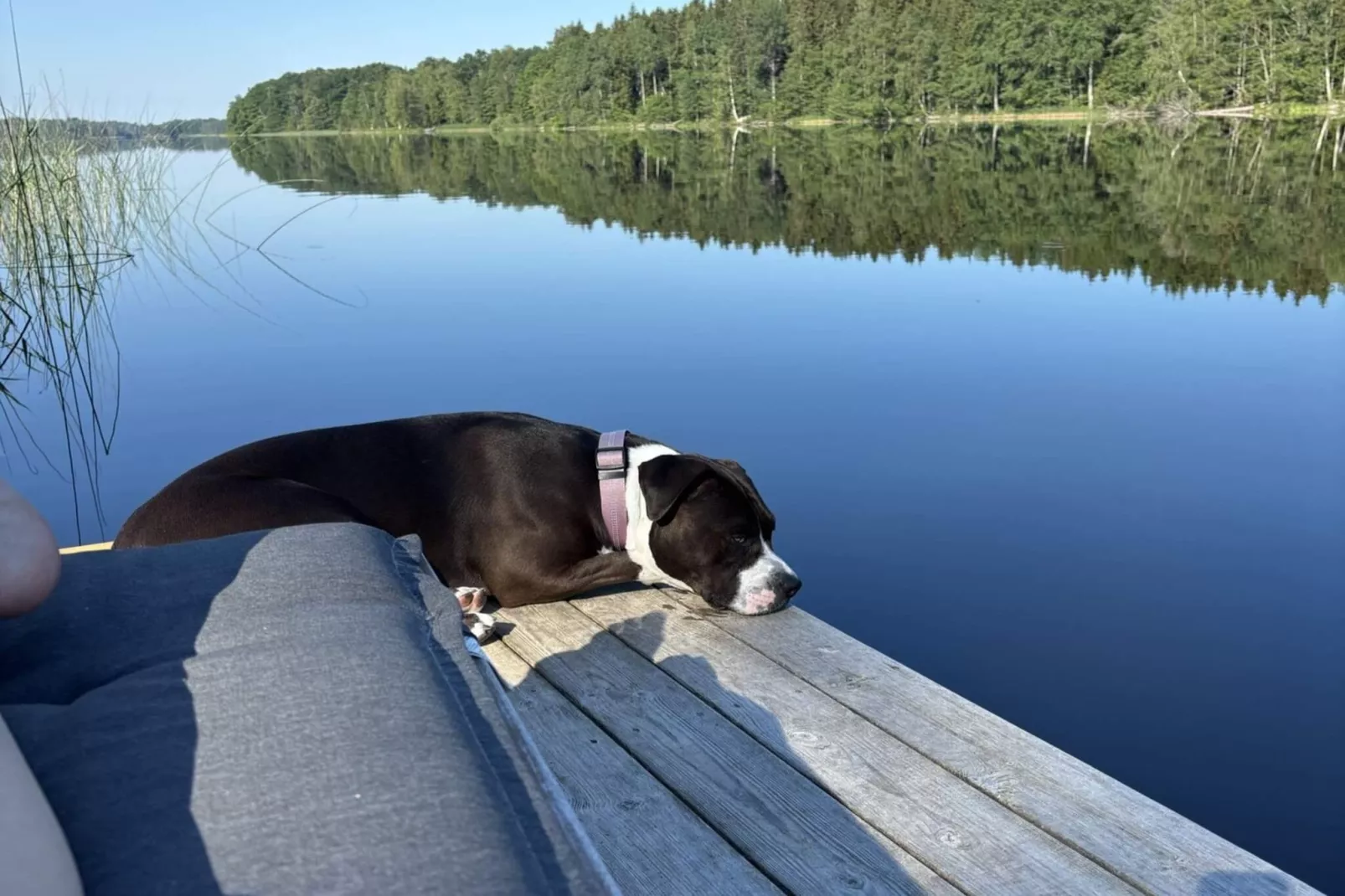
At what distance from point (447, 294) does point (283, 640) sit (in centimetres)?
1242

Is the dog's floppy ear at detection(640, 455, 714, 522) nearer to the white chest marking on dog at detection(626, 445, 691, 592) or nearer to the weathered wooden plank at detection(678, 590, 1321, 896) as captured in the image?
the white chest marking on dog at detection(626, 445, 691, 592)

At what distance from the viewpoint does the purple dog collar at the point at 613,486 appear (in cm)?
395

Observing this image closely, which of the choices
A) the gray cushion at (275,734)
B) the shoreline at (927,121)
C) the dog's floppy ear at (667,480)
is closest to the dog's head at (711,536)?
the dog's floppy ear at (667,480)

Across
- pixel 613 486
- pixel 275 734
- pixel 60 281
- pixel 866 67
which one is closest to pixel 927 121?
pixel 866 67

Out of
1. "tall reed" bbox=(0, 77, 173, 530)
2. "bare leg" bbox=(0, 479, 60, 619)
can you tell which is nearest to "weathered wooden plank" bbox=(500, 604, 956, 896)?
"bare leg" bbox=(0, 479, 60, 619)

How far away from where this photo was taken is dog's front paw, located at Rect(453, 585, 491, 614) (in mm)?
3801

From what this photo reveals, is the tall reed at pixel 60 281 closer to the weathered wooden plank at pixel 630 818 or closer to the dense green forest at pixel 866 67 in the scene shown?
the weathered wooden plank at pixel 630 818

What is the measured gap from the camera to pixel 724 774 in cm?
284

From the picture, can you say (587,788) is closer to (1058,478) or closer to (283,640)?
(283,640)

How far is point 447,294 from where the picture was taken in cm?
1360

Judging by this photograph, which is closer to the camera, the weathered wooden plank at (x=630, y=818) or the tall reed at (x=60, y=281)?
the weathered wooden plank at (x=630, y=818)

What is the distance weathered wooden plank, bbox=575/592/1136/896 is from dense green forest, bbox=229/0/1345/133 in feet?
82.2

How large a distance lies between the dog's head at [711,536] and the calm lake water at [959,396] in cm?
137

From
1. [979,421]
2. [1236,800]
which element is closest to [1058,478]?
[979,421]
